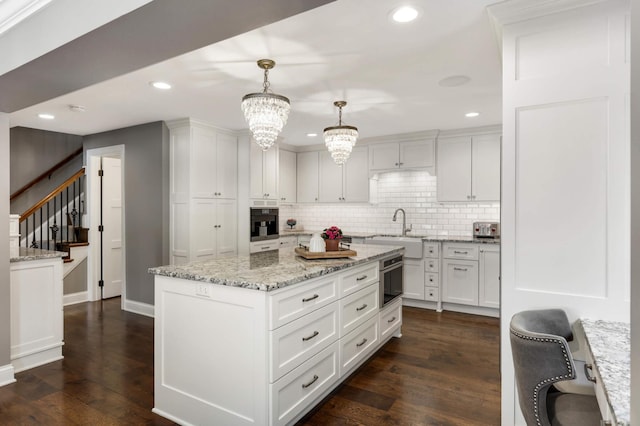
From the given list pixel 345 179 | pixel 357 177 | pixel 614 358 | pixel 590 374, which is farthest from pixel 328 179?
pixel 614 358

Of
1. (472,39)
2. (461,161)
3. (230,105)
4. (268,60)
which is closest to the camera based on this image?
(472,39)

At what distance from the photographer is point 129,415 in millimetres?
2496

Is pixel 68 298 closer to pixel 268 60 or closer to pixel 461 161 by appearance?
pixel 268 60

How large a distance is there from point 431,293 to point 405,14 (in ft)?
12.8

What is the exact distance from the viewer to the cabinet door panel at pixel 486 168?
5027 mm

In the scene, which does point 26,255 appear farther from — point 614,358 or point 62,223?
point 614,358

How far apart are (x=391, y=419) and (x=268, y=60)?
2.63m

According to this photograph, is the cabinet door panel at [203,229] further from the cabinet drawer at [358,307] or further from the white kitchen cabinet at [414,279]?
the white kitchen cabinet at [414,279]

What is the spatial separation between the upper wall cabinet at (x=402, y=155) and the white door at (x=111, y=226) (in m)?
3.98

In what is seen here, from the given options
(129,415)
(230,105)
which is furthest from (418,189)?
(129,415)

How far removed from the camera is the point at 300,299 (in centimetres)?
235

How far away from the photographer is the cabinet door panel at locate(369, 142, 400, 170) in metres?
5.67

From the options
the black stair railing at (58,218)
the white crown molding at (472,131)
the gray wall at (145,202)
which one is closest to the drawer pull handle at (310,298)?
the gray wall at (145,202)

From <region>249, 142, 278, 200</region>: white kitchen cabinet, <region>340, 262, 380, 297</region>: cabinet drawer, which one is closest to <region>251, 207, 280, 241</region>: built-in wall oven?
<region>249, 142, 278, 200</region>: white kitchen cabinet
